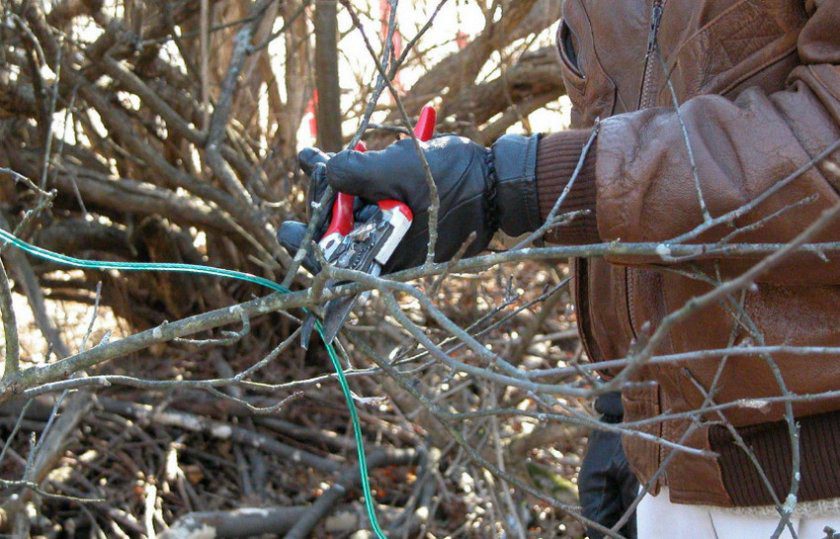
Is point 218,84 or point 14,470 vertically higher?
point 218,84

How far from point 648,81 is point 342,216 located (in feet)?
1.70

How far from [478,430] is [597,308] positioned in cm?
187

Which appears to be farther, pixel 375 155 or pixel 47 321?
pixel 47 321

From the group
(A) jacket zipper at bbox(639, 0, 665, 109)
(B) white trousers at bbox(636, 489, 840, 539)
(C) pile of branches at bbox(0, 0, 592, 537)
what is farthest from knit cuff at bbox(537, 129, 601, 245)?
(C) pile of branches at bbox(0, 0, 592, 537)

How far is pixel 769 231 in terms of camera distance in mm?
1333

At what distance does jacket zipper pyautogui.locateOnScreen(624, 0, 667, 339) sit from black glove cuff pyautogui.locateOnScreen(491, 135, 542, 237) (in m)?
0.17

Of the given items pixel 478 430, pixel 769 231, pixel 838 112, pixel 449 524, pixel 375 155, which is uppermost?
pixel 375 155

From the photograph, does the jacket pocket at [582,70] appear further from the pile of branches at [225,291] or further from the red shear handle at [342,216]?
the pile of branches at [225,291]

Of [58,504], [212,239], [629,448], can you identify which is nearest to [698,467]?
[629,448]

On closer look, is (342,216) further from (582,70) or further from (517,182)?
(582,70)

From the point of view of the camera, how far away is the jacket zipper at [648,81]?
5.14ft

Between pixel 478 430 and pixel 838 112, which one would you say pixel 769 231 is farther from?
pixel 478 430

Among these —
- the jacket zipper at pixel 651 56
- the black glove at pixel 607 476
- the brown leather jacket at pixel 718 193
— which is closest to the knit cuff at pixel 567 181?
the brown leather jacket at pixel 718 193

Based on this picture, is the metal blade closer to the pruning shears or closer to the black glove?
the pruning shears
